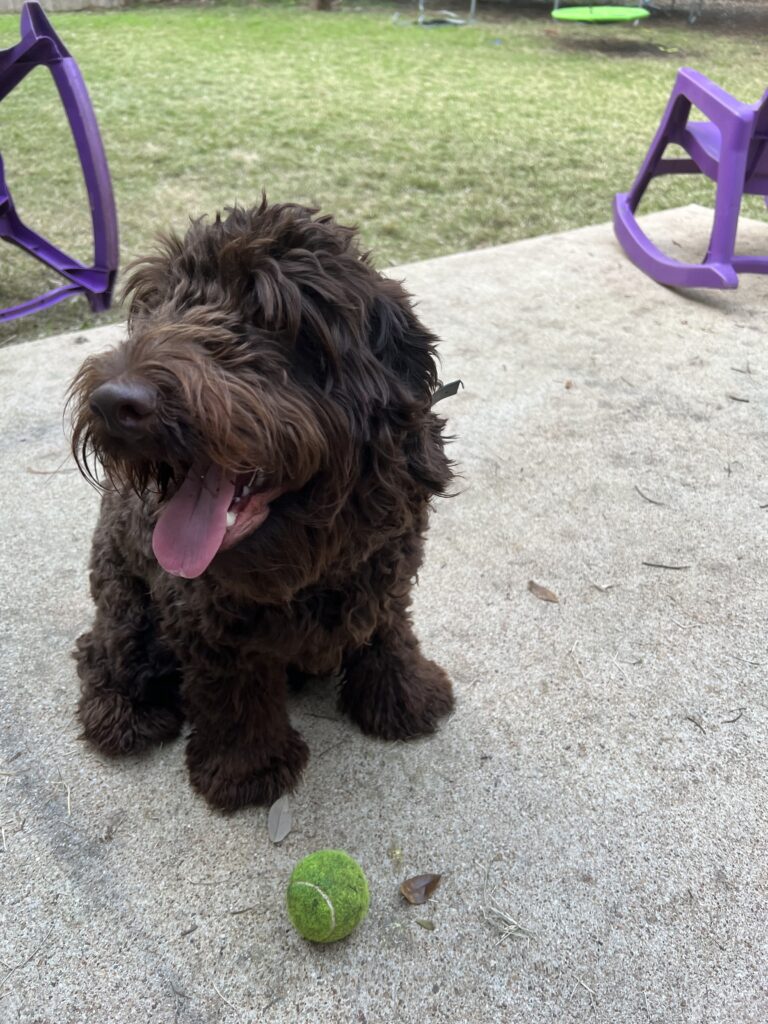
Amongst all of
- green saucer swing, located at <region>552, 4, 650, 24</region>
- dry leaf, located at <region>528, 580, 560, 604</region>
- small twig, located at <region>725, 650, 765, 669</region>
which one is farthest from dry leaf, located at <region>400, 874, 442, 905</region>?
green saucer swing, located at <region>552, 4, 650, 24</region>

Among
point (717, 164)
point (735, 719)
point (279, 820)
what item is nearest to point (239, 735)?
point (279, 820)

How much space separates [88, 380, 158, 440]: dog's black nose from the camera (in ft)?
4.13

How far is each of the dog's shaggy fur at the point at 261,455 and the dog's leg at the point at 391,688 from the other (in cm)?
14

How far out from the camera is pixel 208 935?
1.74 m

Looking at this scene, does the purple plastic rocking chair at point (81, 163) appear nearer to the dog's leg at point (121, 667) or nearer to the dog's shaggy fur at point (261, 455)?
the dog's leg at point (121, 667)

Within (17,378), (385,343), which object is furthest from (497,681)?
(17,378)

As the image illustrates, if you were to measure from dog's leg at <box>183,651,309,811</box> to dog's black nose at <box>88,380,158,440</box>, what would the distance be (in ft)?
2.28

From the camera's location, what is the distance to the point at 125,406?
4.16 ft

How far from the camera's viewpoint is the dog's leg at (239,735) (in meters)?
1.86

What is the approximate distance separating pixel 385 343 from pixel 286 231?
0.96 ft

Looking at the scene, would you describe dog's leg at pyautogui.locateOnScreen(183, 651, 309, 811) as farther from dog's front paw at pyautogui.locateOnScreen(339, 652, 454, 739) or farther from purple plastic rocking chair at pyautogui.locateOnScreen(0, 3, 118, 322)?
purple plastic rocking chair at pyautogui.locateOnScreen(0, 3, 118, 322)

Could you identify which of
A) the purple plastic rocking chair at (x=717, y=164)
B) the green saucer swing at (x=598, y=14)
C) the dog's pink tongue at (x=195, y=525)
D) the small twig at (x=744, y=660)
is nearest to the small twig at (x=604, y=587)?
the small twig at (x=744, y=660)

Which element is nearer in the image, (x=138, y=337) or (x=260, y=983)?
(x=138, y=337)

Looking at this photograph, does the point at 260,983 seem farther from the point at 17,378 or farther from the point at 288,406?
the point at 17,378
